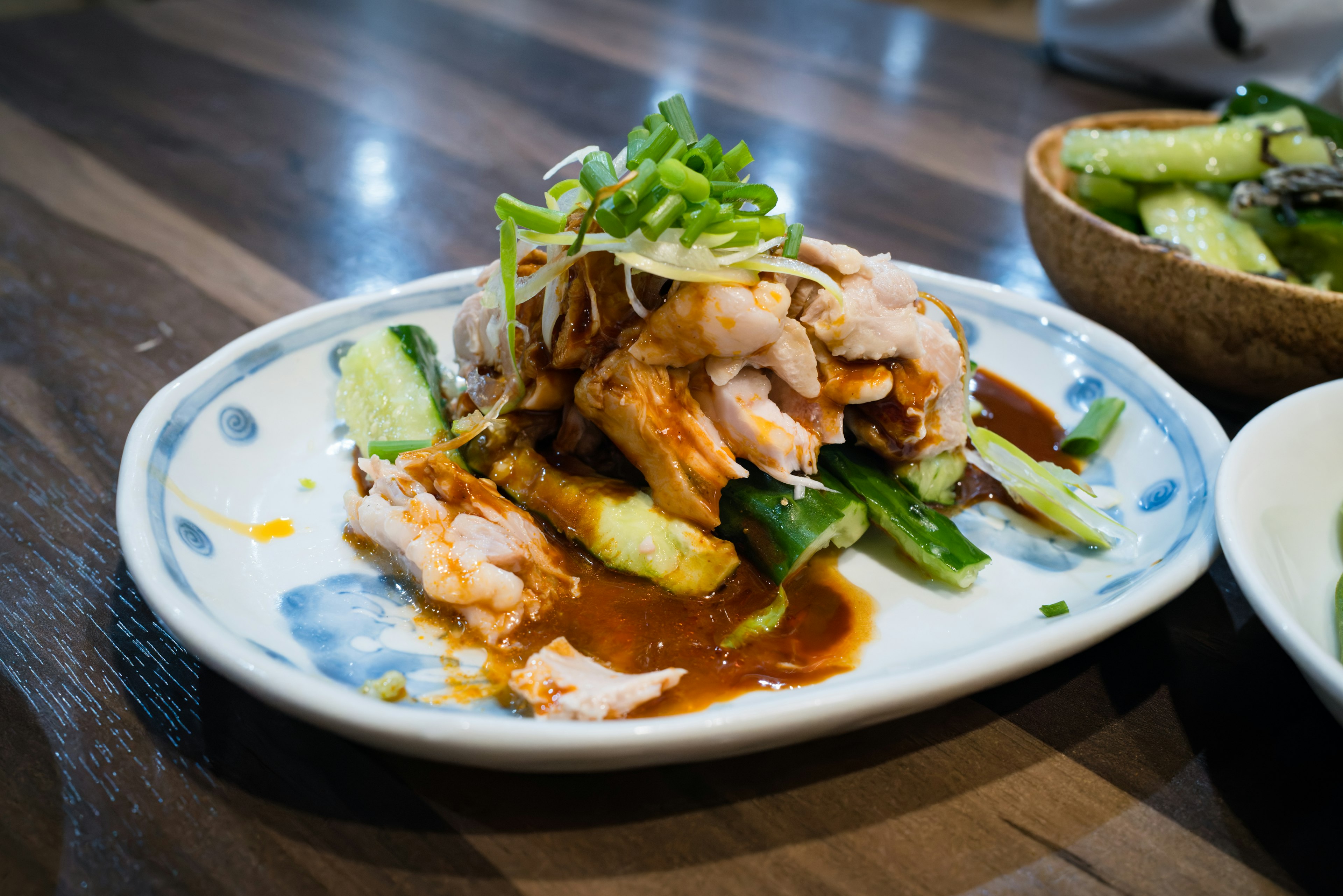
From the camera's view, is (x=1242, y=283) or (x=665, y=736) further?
(x=1242, y=283)

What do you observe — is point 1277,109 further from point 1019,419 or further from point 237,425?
point 237,425

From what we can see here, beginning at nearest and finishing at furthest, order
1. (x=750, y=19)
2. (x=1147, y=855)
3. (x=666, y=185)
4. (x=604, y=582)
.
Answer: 1. (x=1147, y=855)
2. (x=666, y=185)
3. (x=604, y=582)
4. (x=750, y=19)

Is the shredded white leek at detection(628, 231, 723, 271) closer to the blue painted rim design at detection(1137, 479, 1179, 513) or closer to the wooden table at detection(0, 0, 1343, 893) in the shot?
the wooden table at detection(0, 0, 1343, 893)

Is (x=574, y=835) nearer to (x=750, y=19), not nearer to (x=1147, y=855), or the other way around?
(x=1147, y=855)

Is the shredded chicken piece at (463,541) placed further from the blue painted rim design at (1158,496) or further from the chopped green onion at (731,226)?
the blue painted rim design at (1158,496)

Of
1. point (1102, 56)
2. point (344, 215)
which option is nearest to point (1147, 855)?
point (344, 215)

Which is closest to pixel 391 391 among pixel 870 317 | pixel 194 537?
pixel 194 537

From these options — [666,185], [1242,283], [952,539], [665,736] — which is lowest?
[952,539]
